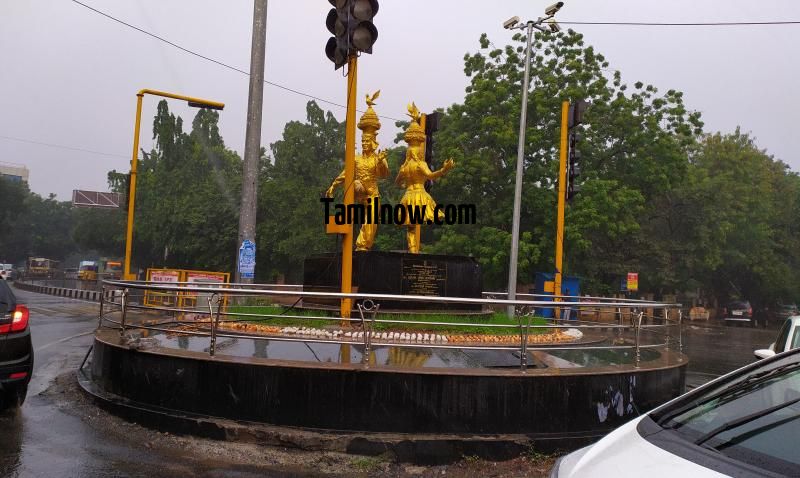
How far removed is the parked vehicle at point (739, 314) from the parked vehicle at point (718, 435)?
4119 centimetres

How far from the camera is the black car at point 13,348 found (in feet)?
19.7

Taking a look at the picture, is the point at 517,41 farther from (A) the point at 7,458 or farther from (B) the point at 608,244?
(A) the point at 7,458

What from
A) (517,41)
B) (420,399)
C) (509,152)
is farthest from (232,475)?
(517,41)

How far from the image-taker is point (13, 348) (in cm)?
611

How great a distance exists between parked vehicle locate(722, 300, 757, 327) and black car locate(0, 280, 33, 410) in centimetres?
4157

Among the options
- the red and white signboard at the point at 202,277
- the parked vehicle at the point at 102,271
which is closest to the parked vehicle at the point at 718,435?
the red and white signboard at the point at 202,277

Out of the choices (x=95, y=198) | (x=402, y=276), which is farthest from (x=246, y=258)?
(x=95, y=198)

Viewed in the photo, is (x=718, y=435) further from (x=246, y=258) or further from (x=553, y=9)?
(x=553, y=9)

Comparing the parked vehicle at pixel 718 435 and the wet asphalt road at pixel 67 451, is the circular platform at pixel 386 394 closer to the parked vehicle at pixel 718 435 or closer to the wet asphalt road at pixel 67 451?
the wet asphalt road at pixel 67 451

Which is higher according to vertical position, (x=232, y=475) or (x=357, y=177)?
(x=357, y=177)

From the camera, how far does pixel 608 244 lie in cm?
2748

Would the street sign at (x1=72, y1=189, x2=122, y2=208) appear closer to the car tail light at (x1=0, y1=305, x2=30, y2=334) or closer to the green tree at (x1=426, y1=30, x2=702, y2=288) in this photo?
the green tree at (x1=426, y1=30, x2=702, y2=288)

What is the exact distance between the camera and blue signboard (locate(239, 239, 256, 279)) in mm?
11281

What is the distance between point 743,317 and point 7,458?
142 ft
